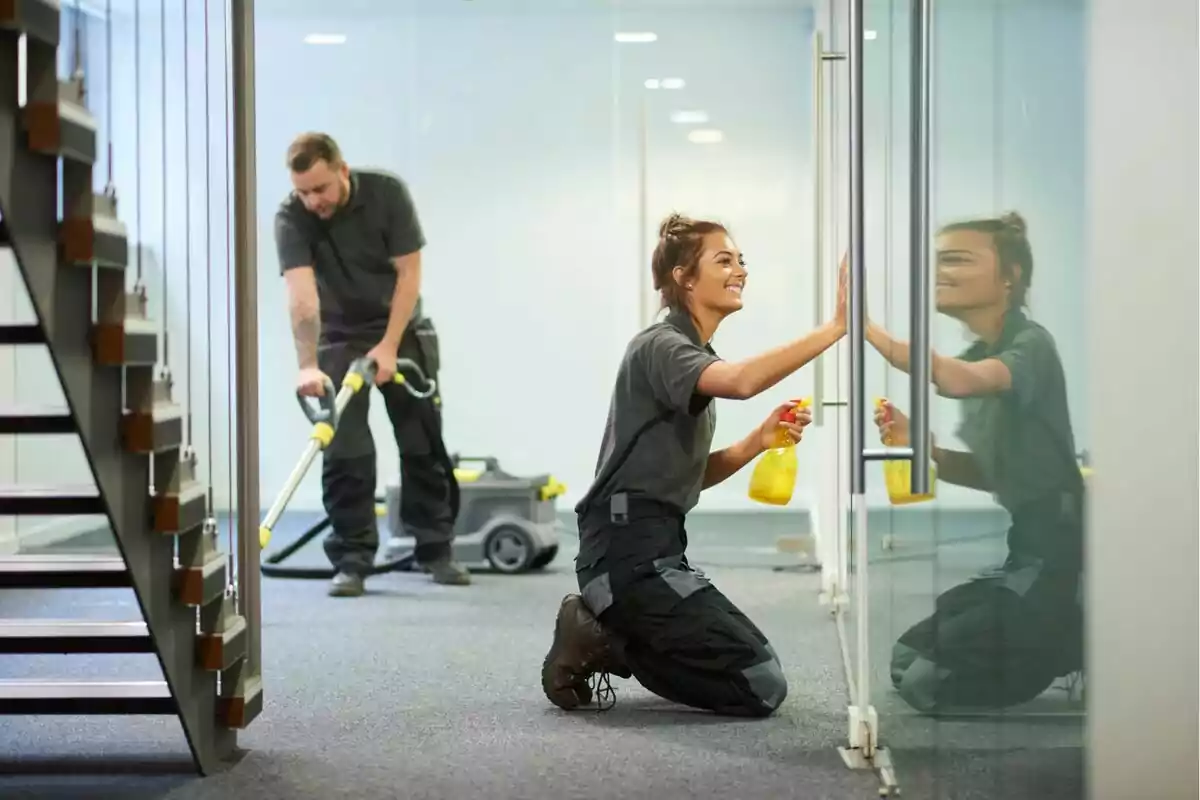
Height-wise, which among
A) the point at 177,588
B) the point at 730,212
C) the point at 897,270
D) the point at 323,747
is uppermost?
the point at 730,212

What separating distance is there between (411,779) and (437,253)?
3.54 m

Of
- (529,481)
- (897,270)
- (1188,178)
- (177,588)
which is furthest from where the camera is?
(529,481)

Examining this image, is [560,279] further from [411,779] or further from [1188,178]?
[1188,178]

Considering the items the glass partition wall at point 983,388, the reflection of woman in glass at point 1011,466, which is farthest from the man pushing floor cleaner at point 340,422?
the reflection of woman in glass at point 1011,466

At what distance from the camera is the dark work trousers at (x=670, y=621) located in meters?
2.95

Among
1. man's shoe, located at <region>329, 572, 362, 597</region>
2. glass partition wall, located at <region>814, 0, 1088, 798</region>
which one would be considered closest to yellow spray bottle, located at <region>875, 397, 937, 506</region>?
glass partition wall, located at <region>814, 0, 1088, 798</region>

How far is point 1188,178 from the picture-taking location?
157cm

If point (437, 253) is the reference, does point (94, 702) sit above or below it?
below

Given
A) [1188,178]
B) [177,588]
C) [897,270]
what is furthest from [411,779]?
[1188,178]

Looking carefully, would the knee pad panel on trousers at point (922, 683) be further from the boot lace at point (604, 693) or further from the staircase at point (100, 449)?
the staircase at point (100, 449)

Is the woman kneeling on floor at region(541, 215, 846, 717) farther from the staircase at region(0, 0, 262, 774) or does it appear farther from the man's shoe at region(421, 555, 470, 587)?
the man's shoe at region(421, 555, 470, 587)

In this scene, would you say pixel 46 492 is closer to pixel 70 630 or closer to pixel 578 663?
pixel 70 630

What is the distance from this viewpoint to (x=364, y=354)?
499 cm

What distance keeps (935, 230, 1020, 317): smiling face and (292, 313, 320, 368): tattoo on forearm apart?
10.5 feet
